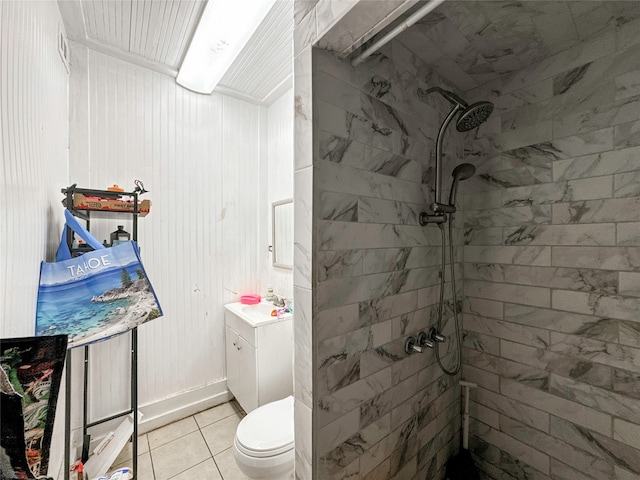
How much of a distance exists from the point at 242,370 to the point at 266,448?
0.81 m

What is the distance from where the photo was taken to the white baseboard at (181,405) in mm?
1932

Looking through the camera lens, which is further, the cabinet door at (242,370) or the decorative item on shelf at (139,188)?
the cabinet door at (242,370)

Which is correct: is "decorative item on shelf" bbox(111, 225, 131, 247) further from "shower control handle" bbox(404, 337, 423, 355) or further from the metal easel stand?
"shower control handle" bbox(404, 337, 423, 355)

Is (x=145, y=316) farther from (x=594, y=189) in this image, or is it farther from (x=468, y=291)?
(x=594, y=189)

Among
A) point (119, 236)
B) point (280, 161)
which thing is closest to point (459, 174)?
point (280, 161)

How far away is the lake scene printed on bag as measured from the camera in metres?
1.04

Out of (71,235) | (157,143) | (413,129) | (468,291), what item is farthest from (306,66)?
(157,143)

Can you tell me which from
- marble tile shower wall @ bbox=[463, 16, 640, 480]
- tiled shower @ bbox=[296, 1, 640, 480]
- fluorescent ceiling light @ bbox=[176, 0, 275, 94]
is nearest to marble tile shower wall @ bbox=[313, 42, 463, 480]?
tiled shower @ bbox=[296, 1, 640, 480]

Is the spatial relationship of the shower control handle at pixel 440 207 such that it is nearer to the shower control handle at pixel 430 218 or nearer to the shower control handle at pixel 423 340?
the shower control handle at pixel 430 218

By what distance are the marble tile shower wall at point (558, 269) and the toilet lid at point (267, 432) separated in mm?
1100

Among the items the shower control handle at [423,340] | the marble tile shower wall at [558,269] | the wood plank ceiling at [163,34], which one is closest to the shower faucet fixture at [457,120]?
the marble tile shower wall at [558,269]

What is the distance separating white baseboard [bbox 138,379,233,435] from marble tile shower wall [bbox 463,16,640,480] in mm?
1909

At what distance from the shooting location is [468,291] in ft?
5.17

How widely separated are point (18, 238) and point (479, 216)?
2.06 m
